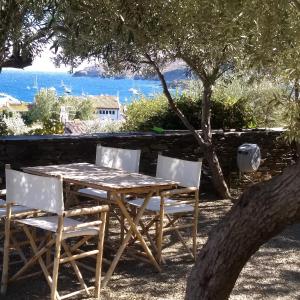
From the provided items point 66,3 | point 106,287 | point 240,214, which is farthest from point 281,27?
point 106,287

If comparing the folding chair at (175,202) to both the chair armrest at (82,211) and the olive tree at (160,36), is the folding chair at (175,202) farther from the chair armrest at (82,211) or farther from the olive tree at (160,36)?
the olive tree at (160,36)

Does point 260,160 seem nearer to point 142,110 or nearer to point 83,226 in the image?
point 142,110

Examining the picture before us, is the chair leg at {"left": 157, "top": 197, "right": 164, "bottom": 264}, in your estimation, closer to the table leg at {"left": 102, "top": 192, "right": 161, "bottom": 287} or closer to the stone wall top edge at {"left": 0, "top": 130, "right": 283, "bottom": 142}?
the table leg at {"left": 102, "top": 192, "right": 161, "bottom": 287}

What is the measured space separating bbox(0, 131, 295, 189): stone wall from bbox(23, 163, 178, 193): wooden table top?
1835mm

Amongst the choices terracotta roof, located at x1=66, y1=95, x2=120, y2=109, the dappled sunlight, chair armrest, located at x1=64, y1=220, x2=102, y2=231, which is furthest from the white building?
chair armrest, located at x1=64, y1=220, x2=102, y2=231

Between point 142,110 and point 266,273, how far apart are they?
578 cm

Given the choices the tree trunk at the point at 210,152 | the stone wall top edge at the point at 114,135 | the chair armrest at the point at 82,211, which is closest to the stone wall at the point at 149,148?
the stone wall top edge at the point at 114,135

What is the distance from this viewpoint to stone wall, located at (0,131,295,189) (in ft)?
23.7

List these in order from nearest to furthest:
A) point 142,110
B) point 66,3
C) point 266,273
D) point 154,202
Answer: point 66,3 → point 266,273 → point 154,202 → point 142,110

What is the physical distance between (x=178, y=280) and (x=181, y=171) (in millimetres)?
1104

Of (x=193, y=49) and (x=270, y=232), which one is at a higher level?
(x=193, y=49)

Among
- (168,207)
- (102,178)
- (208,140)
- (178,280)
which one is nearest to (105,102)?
(208,140)

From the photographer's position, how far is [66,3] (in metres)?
4.32

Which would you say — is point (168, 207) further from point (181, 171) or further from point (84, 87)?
point (84, 87)
